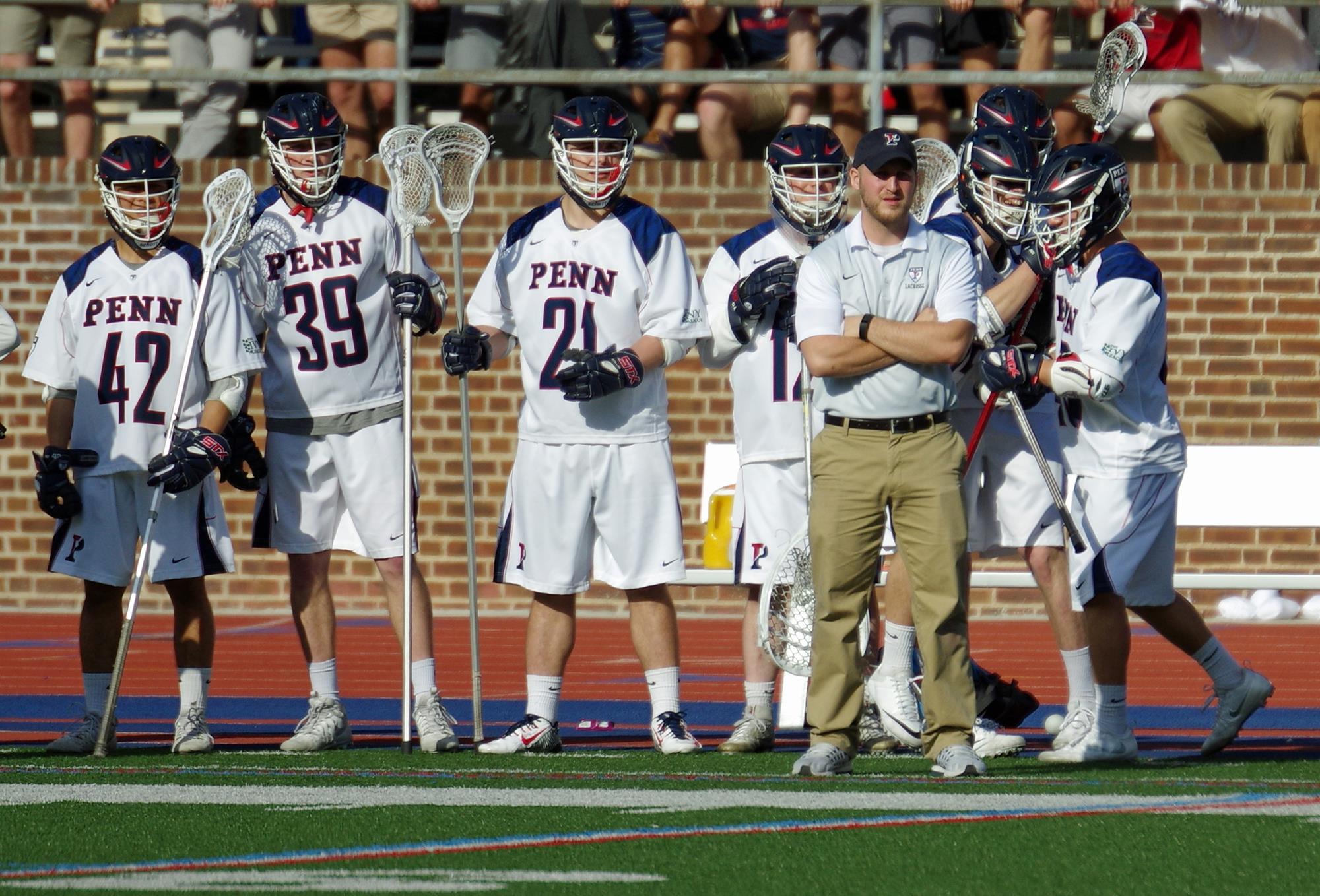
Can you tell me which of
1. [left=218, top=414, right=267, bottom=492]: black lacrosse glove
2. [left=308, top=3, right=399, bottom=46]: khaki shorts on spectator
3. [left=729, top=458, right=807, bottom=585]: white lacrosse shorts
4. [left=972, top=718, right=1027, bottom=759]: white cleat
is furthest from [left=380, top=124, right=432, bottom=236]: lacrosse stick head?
[left=308, top=3, right=399, bottom=46]: khaki shorts on spectator

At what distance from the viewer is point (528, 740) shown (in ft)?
23.9

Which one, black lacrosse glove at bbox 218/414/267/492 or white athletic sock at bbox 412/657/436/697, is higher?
black lacrosse glove at bbox 218/414/267/492

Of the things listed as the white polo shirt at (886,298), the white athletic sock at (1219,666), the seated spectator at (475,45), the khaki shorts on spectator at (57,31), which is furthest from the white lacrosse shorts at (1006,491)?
the khaki shorts on spectator at (57,31)

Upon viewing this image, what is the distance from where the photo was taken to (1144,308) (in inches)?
261

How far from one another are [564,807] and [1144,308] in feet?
8.19

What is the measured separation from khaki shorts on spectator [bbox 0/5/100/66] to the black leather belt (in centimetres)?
824

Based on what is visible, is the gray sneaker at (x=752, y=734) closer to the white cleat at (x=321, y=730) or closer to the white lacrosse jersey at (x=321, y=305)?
the white cleat at (x=321, y=730)

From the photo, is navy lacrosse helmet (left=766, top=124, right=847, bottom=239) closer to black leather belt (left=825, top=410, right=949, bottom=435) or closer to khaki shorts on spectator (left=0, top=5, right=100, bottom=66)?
black leather belt (left=825, top=410, right=949, bottom=435)

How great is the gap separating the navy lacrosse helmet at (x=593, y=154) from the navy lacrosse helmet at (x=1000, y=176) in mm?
1232

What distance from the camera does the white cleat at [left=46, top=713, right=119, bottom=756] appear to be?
7.25 m

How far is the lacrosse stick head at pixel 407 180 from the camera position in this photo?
24.7 feet

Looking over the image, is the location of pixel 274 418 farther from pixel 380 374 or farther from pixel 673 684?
pixel 673 684

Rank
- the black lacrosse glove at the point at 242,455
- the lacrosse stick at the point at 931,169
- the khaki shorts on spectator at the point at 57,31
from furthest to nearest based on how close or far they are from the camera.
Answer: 1. the khaki shorts on spectator at the point at 57,31
2. the lacrosse stick at the point at 931,169
3. the black lacrosse glove at the point at 242,455

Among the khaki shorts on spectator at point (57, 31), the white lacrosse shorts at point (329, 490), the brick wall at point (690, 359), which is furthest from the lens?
the khaki shorts on spectator at point (57, 31)
